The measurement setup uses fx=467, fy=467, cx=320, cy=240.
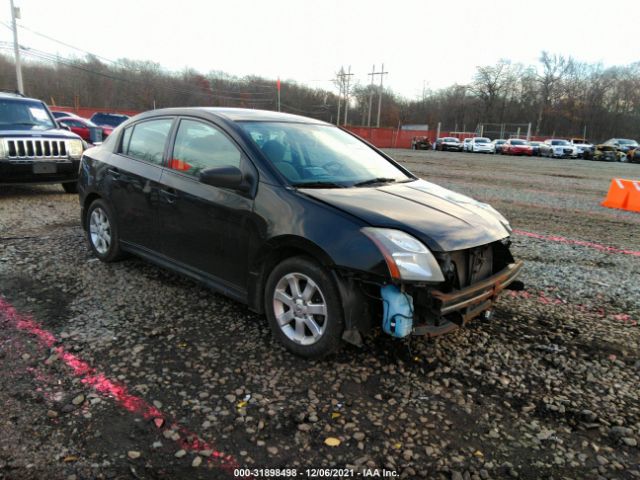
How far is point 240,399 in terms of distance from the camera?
2.75m

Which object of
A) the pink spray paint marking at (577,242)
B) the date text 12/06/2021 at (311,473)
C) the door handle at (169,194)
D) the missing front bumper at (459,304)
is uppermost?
the door handle at (169,194)

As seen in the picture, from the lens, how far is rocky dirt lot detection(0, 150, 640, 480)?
7.59 ft

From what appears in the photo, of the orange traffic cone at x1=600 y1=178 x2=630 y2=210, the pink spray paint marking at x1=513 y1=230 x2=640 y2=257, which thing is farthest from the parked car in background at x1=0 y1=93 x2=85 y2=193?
the orange traffic cone at x1=600 y1=178 x2=630 y2=210

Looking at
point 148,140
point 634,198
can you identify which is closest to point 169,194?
point 148,140

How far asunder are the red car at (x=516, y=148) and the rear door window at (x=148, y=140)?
4328cm

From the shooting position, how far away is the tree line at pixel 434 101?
209 feet

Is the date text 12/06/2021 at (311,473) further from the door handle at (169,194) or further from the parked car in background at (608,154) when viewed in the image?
the parked car in background at (608,154)

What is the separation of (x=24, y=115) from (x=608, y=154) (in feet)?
140

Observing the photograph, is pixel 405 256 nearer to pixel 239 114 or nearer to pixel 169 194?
pixel 239 114

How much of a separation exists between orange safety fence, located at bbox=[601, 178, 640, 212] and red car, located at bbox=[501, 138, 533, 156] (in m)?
34.0

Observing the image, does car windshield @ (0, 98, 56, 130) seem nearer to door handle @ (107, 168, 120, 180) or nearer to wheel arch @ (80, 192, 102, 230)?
wheel arch @ (80, 192, 102, 230)

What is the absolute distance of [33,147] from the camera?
27.5ft

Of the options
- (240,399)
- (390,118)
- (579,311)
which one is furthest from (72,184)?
(390,118)

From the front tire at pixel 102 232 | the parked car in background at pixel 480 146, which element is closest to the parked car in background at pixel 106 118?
the front tire at pixel 102 232
